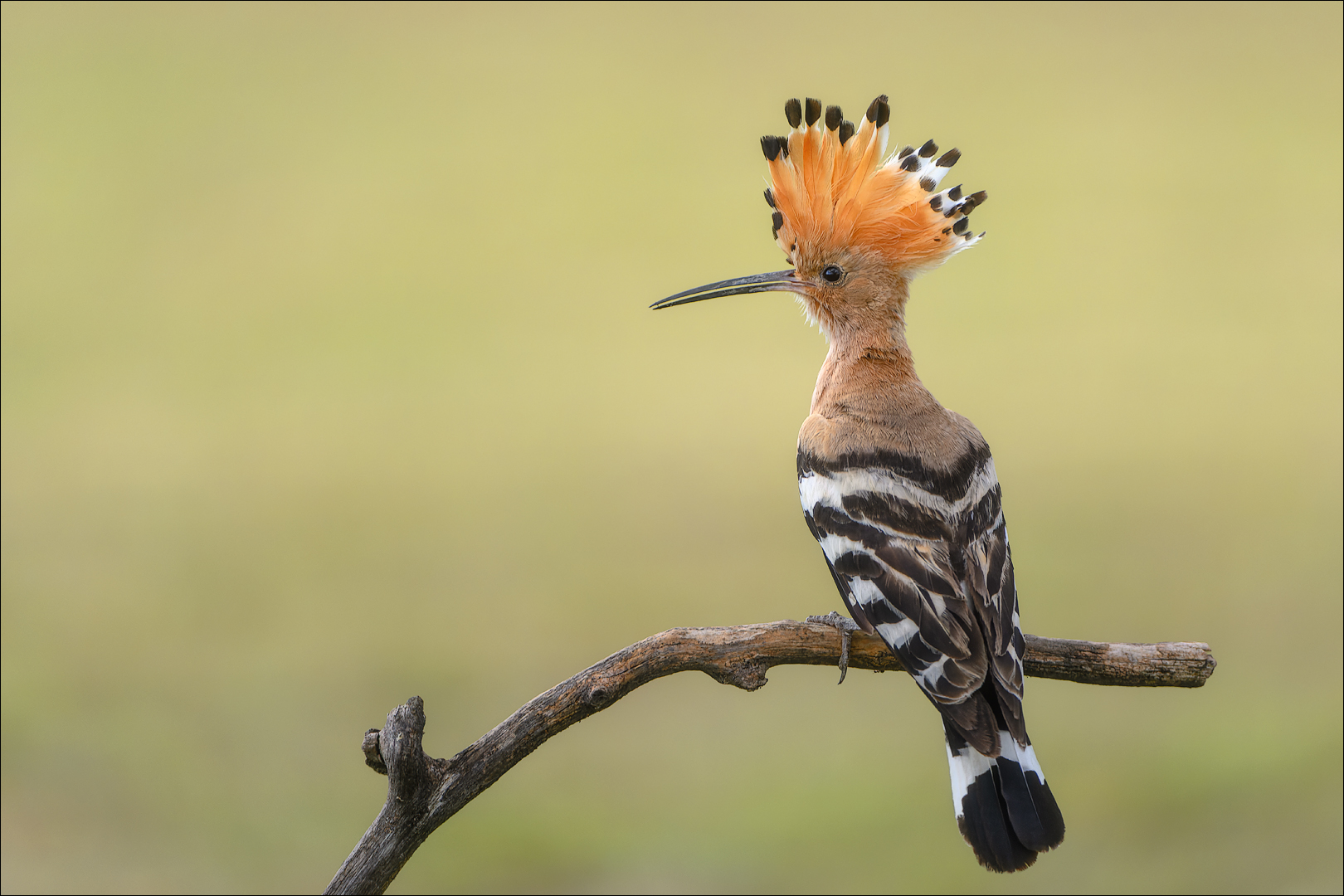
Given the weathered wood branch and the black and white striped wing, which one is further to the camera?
the black and white striped wing

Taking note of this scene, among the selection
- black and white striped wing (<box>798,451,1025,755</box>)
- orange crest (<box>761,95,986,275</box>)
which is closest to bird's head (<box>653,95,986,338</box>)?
orange crest (<box>761,95,986,275</box>)

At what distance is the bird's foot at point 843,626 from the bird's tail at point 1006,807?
0.15m

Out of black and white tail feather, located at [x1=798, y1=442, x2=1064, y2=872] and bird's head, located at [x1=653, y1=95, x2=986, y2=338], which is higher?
bird's head, located at [x1=653, y1=95, x2=986, y2=338]

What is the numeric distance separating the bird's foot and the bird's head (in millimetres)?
402

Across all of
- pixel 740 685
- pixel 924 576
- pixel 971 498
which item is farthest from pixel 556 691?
pixel 971 498

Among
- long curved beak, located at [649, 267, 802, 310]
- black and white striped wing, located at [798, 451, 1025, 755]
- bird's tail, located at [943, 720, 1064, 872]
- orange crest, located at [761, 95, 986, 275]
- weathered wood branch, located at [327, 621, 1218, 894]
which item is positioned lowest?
bird's tail, located at [943, 720, 1064, 872]

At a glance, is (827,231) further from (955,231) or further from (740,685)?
(740,685)

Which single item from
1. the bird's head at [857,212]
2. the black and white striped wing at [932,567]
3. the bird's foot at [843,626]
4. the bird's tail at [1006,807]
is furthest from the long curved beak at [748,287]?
the bird's tail at [1006,807]

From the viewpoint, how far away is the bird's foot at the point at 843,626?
3.92ft

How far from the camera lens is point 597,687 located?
1.05m

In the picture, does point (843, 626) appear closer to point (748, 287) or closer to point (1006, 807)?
point (1006, 807)

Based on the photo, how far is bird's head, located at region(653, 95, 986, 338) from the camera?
4.39 ft

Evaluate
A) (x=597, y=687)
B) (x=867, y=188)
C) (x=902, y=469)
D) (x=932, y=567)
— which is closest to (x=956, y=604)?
(x=932, y=567)

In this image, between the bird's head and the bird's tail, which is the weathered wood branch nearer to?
the bird's tail
